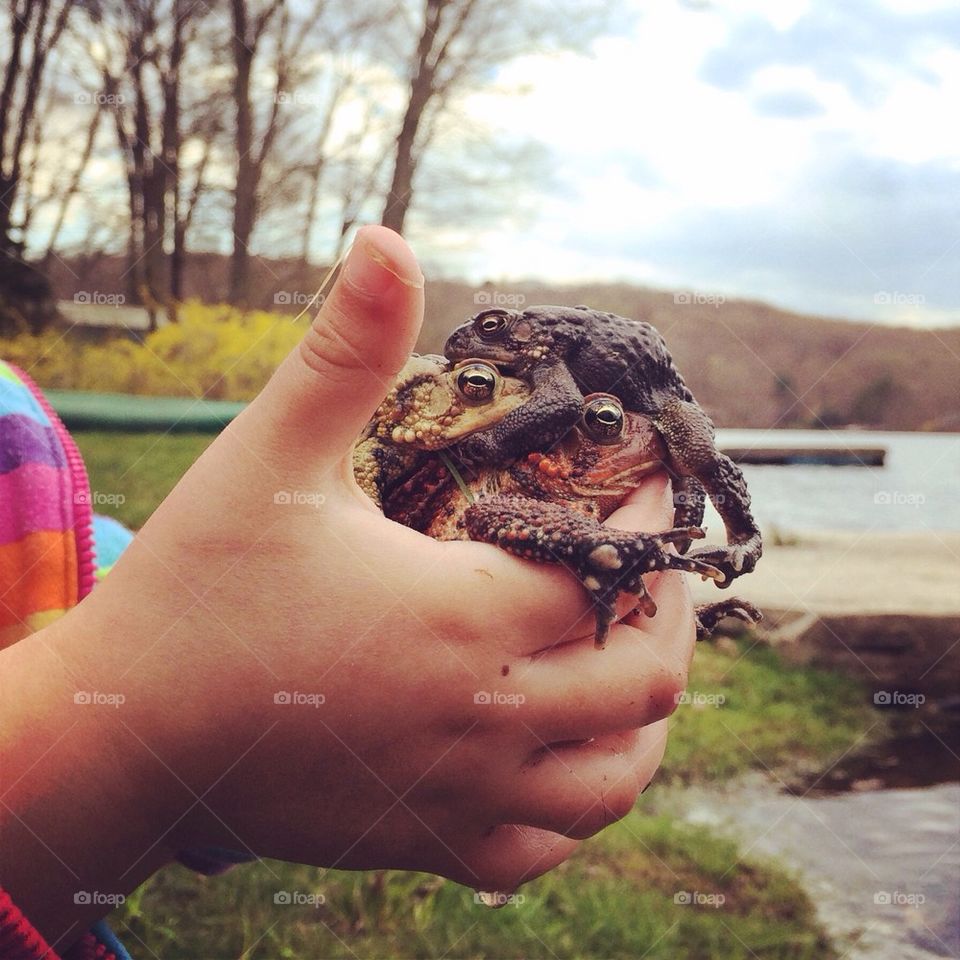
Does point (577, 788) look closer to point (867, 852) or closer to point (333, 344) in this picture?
point (333, 344)

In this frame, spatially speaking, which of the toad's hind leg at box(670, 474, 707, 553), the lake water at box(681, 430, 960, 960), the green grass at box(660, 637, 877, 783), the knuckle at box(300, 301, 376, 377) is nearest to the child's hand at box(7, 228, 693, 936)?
the knuckle at box(300, 301, 376, 377)

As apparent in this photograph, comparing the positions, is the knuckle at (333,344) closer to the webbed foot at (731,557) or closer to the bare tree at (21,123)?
the webbed foot at (731,557)

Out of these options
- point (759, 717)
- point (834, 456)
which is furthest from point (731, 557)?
point (834, 456)

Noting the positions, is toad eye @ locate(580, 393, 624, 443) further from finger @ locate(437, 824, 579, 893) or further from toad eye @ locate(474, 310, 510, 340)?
finger @ locate(437, 824, 579, 893)

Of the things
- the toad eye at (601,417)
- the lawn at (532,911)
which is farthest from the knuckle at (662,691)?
the lawn at (532,911)

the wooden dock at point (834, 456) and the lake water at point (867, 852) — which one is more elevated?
the wooden dock at point (834, 456)
